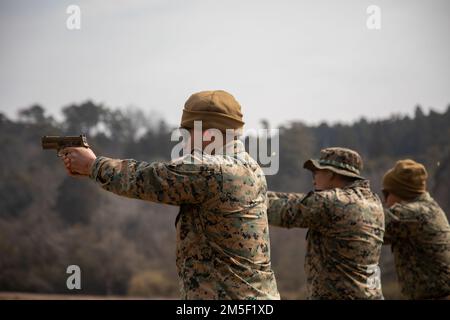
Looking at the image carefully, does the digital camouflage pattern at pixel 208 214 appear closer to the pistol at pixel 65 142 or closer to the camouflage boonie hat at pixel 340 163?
the pistol at pixel 65 142

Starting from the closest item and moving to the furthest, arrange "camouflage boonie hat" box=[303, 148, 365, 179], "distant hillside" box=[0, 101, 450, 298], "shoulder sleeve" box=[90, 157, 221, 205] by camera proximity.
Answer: "shoulder sleeve" box=[90, 157, 221, 205] → "camouflage boonie hat" box=[303, 148, 365, 179] → "distant hillside" box=[0, 101, 450, 298]

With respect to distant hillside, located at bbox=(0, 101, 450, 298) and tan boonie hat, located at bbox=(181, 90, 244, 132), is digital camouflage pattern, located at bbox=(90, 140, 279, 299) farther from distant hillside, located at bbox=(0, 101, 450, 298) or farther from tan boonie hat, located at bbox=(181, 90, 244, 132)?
distant hillside, located at bbox=(0, 101, 450, 298)

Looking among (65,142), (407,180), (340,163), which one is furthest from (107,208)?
(65,142)

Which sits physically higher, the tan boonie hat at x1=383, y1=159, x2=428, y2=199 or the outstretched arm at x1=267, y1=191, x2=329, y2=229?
the tan boonie hat at x1=383, y1=159, x2=428, y2=199

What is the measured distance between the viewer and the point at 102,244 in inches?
1297

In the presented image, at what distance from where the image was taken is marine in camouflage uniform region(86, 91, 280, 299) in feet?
15.9

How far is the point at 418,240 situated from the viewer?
8227 millimetres

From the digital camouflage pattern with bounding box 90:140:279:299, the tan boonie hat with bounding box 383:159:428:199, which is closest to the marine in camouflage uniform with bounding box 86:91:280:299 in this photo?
the digital camouflage pattern with bounding box 90:140:279:299

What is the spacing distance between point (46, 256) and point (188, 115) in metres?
27.6

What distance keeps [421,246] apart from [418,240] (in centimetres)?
7

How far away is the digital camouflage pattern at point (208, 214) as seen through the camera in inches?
191

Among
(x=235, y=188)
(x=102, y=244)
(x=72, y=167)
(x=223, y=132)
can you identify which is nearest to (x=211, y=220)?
(x=235, y=188)
